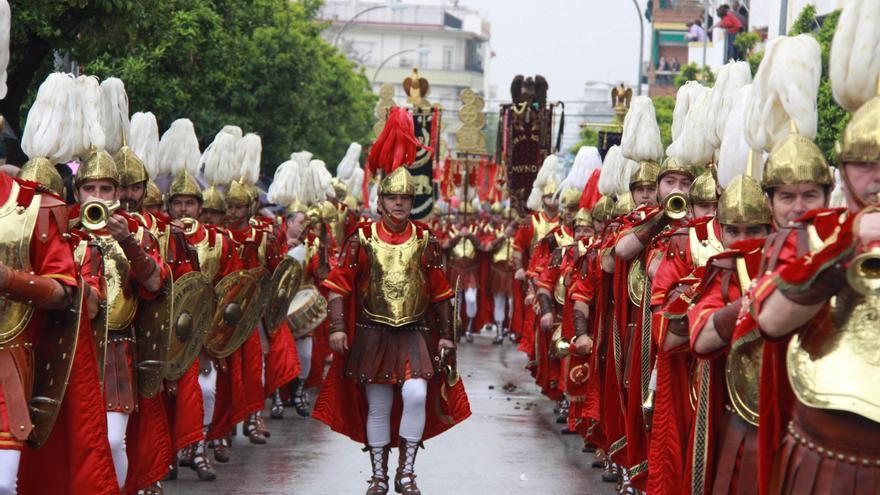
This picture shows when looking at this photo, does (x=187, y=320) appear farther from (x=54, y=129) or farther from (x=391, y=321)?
(x=54, y=129)

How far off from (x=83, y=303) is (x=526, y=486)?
474cm

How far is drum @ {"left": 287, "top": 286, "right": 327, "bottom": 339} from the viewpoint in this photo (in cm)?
1558

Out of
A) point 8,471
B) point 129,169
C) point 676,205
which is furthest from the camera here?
point 129,169

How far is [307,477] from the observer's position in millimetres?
11828

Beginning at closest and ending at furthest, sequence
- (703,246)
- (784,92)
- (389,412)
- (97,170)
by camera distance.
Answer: (784,92)
(703,246)
(97,170)
(389,412)

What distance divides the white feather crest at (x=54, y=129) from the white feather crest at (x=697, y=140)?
10.5ft

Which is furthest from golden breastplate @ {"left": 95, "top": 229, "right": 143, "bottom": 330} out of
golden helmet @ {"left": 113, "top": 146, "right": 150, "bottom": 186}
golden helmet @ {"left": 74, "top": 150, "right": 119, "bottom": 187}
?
golden helmet @ {"left": 113, "top": 146, "right": 150, "bottom": 186}

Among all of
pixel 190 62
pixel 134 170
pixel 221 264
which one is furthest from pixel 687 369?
pixel 190 62

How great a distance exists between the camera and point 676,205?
30.5 ft

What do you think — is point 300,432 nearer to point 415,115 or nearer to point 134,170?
point 134,170

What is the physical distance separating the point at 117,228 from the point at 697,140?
312 centimetres

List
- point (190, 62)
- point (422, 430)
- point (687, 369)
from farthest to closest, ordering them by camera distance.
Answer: point (190, 62)
point (422, 430)
point (687, 369)

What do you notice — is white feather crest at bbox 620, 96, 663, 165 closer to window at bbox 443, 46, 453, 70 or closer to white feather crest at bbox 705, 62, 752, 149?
white feather crest at bbox 705, 62, 752, 149

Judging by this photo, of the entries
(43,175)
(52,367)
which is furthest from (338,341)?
(52,367)
